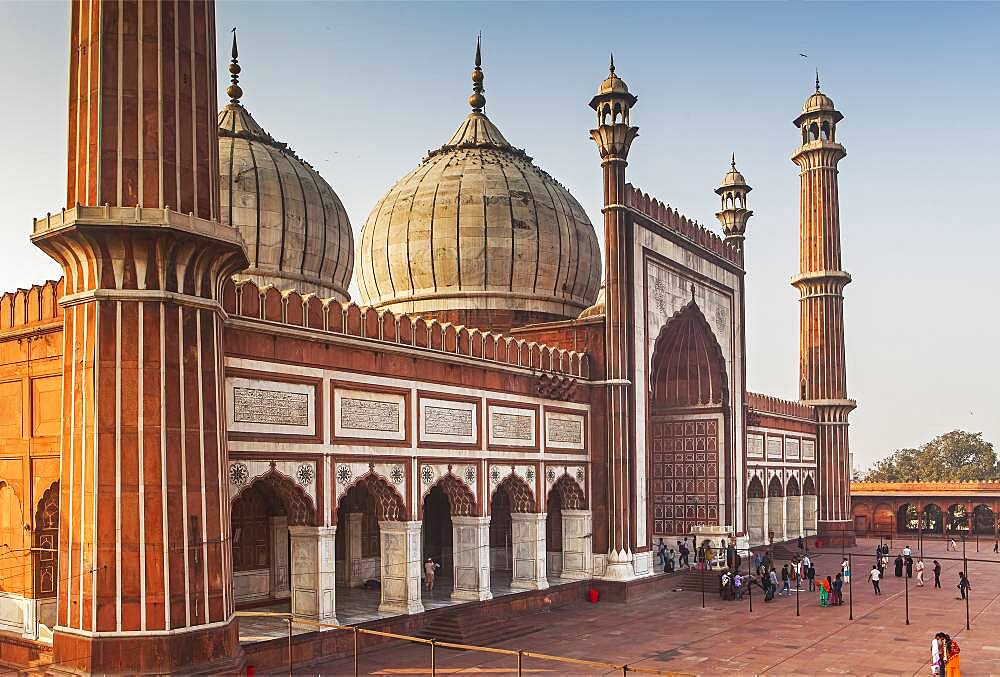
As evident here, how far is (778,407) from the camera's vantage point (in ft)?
112

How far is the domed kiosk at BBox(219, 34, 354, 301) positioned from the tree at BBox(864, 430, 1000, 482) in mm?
49731

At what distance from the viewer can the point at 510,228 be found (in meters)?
26.6

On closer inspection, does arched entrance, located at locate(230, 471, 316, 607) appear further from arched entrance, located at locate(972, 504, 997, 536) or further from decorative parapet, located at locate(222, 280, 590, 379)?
arched entrance, located at locate(972, 504, 997, 536)

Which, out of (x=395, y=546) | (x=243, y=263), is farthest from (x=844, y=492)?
(x=243, y=263)

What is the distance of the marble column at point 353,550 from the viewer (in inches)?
822

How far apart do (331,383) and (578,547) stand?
8994 millimetres

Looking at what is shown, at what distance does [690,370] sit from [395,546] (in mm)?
14104

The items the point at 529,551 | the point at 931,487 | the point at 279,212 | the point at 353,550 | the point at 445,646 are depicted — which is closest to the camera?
the point at 445,646

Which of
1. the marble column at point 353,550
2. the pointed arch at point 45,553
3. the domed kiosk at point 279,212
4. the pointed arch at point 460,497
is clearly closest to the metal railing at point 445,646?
the pointed arch at point 45,553

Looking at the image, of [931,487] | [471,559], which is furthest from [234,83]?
[931,487]

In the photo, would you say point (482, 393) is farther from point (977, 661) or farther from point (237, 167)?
point (977, 661)

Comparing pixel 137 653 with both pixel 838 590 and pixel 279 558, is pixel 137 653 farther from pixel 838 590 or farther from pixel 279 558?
pixel 838 590

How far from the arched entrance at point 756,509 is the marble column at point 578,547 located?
11381 millimetres

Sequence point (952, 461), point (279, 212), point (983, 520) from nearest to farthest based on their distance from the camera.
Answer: point (279, 212) → point (983, 520) → point (952, 461)
